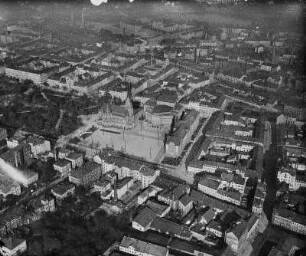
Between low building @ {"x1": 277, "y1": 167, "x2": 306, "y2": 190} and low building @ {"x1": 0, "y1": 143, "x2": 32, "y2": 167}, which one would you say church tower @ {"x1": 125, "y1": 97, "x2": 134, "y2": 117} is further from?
low building @ {"x1": 277, "y1": 167, "x2": 306, "y2": 190}

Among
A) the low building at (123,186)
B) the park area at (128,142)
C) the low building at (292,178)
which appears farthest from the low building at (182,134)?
the low building at (292,178)

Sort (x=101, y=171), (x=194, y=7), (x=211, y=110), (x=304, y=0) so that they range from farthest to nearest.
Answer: (x=194, y=7) → (x=304, y=0) → (x=211, y=110) → (x=101, y=171)

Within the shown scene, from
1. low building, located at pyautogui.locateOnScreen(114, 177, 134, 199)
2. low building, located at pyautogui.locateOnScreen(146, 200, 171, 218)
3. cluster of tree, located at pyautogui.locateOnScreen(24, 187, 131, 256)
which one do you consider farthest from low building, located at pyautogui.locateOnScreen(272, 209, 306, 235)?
low building, located at pyautogui.locateOnScreen(114, 177, 134, 199)

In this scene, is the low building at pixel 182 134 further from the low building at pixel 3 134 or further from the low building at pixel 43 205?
the low building at pixel 3 134

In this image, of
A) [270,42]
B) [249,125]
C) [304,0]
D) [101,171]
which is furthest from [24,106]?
[304,0]

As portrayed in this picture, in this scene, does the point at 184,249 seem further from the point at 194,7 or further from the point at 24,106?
the point at 194,7

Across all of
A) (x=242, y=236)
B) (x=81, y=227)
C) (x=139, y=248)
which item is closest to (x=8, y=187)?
(x=81, y=227)

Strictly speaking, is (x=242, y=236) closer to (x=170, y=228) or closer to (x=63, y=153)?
(x=170, y=228)
